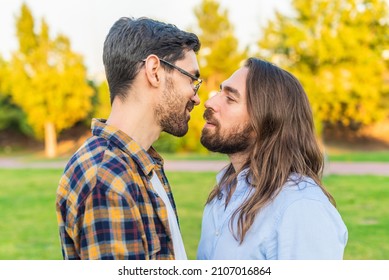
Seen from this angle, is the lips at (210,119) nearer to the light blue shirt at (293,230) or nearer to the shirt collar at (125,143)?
the light blue shirt at (293,230)

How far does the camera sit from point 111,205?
1.44 meters

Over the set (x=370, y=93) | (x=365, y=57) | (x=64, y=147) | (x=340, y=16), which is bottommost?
(x=64, y=147)

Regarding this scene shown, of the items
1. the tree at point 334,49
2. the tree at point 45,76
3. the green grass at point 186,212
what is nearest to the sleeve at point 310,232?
the green grass at point 186,212

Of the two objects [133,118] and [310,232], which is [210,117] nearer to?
[133,118]

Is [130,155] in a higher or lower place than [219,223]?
higher

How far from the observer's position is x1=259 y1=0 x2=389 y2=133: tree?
19797 mm

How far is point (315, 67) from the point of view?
2116 centimetres

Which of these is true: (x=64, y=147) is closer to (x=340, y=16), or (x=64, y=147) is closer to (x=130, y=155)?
(x=340, y=16)

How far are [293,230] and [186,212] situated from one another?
5778 mm

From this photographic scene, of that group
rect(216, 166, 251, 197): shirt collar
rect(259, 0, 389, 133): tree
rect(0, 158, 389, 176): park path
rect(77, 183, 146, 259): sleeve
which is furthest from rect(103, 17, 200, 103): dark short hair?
rect(259, 0, 389, 133): tree

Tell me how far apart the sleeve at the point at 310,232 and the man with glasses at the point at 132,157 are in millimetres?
376

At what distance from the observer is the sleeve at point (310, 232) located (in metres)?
1.73
